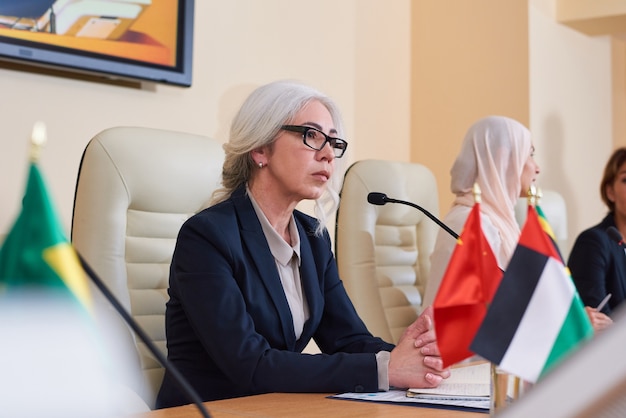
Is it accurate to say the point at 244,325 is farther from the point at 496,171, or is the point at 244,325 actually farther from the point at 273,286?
the point at 496,171

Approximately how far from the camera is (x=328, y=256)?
206 centimetres

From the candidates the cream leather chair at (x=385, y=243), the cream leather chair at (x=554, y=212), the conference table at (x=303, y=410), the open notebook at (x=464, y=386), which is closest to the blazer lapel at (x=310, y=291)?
the open notebook at (x=464, y=386)

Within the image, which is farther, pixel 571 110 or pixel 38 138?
pixel 571 110

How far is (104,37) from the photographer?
2.72 m

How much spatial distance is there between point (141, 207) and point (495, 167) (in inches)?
63.5

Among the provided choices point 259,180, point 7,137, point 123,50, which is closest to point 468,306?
point 259,180

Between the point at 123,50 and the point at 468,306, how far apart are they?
7.22ft

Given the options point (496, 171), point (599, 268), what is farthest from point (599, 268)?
point (496, 171)

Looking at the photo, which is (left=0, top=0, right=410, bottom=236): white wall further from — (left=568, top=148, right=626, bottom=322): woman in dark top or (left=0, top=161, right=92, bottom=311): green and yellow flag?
(left=0, top=161, right=92, bottom=311): green and yellow flag

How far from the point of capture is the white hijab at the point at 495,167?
3111 mm

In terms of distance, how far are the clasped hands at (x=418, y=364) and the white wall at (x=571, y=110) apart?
297 cm

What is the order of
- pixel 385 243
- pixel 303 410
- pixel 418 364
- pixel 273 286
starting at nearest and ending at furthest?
pixel 303 410 → pixel 418 364 → pixel 273 286 → pixel 385 243

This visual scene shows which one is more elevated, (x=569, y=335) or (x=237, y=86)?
(x=237, y=86)

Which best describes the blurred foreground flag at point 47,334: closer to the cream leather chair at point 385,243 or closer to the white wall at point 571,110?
the cream leather chair at point 385,243
